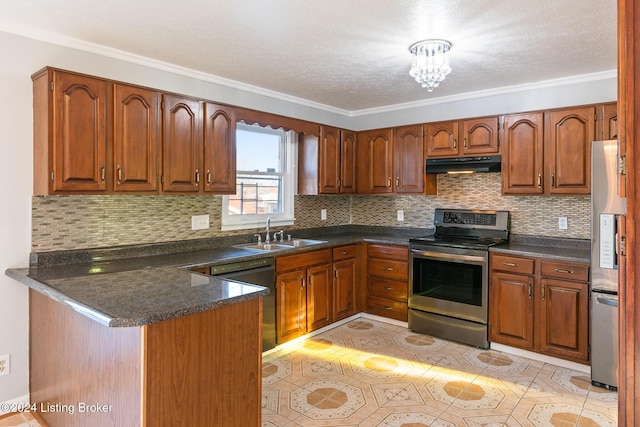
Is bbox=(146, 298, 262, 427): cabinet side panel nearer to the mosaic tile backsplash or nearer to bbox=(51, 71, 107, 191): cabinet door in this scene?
bbox=(51, 71, 107, 191): cabinet door

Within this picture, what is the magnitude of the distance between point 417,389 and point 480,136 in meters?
2.41

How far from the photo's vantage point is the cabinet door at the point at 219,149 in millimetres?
3262

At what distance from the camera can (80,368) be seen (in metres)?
2.02

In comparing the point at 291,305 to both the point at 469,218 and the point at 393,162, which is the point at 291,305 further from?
the point at 469,218

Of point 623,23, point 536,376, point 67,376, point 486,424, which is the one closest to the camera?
point 623,23

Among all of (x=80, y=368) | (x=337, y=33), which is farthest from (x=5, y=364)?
(x=337, y=33)

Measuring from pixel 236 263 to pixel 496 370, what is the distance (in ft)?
7.29

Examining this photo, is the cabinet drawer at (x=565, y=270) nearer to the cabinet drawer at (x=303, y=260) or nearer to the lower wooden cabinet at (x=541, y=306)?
the lower wooden cabinet at (x=541, y=306)

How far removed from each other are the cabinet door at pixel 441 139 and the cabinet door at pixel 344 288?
1.44 meters

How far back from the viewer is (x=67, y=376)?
7.05ft

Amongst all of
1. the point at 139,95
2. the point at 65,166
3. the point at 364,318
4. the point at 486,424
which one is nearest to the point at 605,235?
the point at 486,424

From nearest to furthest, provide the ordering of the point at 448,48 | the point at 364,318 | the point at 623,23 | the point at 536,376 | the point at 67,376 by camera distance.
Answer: the point at 623,23 < the point at 67,376 < the point at 448,48 < the point at 536,376 < the point at 364,318

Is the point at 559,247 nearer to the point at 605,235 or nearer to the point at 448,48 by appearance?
the point at 605,235

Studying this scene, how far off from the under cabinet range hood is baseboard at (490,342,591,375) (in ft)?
5.30
